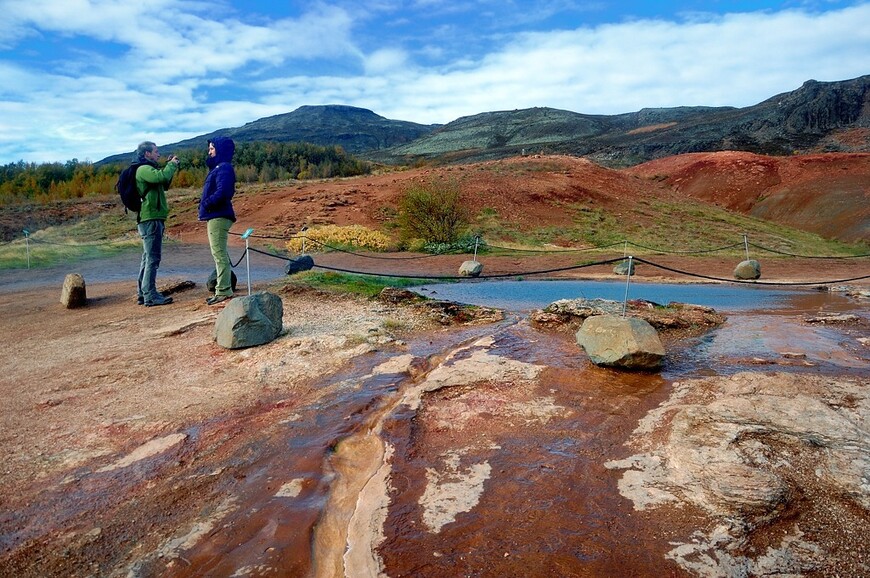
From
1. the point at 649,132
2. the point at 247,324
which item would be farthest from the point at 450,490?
the point at 649,132

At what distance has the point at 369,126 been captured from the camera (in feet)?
449

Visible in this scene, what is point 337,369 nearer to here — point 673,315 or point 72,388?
point 72,388

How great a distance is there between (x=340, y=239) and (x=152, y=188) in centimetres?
1211

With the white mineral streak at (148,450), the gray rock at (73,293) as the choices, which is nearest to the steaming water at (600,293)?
the gray rock at (73,293)

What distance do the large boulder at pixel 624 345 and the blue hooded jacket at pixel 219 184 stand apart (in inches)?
189

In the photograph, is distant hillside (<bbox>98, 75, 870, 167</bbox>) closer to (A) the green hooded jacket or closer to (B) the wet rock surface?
(B) the wet rock surface

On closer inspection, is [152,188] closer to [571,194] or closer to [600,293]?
[600,293]

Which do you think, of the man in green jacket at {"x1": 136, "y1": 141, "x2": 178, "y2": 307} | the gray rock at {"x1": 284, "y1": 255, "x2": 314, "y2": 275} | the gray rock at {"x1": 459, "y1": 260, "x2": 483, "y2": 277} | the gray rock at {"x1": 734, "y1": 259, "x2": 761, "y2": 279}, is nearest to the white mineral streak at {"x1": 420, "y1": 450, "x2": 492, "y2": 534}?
the man in green jacket at {"x1": 136, "y1": 141, "x2": 178, "y2": 307}

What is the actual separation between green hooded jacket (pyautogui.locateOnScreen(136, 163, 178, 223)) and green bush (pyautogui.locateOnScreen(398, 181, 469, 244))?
12.4 m

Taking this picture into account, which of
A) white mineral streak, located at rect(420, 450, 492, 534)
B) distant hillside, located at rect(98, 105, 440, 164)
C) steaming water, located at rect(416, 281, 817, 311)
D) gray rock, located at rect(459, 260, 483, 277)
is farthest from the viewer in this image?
distant hillside, located at rect(98, 105, 440, 164)

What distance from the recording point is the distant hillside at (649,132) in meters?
49.4

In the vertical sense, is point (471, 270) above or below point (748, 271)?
above

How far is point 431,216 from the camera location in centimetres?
2025

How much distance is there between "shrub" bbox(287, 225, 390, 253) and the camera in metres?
18.6
